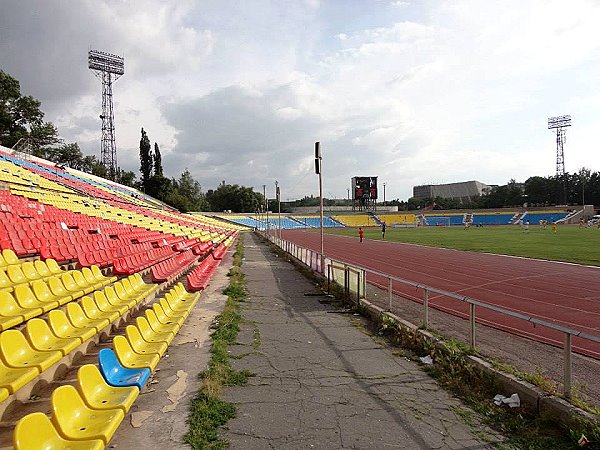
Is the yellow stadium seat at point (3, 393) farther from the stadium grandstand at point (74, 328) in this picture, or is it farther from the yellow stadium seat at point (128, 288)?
the yellow stadium seat at point (128, 288)

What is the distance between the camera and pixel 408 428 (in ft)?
12.7

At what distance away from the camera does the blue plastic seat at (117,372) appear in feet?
12.6

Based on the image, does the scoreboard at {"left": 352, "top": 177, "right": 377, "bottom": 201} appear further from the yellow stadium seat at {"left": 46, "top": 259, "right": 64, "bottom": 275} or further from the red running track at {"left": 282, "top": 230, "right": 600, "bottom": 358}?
the yellow stadium seat at {"left": 46, "top": 259, "right": 64, "bottom": 275}

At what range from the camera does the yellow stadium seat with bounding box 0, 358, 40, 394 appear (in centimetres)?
318

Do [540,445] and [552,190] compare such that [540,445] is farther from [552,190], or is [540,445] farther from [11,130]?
[552,190]

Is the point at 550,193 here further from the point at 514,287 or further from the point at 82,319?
the point at 82,319

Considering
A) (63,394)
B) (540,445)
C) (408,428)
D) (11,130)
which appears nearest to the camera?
(63,394)

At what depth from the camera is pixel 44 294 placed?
581 cm

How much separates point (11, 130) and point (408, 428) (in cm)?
5899

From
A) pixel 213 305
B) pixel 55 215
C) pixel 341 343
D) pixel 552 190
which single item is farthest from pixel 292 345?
pixel 552 190

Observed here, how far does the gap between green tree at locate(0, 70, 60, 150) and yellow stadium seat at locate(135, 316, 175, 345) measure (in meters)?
50.6

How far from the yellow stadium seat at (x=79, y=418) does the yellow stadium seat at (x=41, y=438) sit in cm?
6

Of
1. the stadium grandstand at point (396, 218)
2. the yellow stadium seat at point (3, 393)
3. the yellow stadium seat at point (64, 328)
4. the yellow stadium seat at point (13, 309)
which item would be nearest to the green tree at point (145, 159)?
the stadium grandstand at point (396, 218)

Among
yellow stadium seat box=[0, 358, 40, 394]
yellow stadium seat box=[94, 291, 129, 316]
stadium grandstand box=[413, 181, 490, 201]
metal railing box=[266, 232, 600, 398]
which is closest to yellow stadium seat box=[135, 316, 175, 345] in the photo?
yellow stadium seat box=[94, 291, 129, 316]
